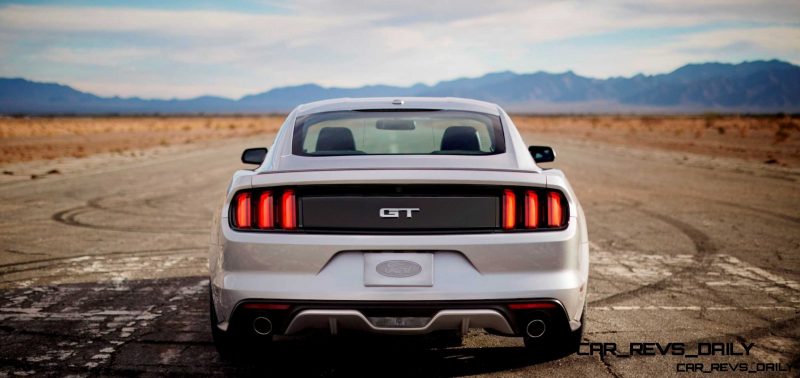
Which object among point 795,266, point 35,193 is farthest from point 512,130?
point 35,193

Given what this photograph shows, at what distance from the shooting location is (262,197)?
3.65 meters

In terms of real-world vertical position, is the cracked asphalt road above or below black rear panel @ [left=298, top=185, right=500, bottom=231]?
below

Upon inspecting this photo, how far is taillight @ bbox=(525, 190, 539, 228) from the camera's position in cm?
360

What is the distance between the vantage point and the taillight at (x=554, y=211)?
12.0 feet

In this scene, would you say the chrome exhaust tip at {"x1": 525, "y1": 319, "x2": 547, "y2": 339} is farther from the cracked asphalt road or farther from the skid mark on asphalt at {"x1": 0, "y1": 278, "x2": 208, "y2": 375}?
the skid mark on asphalt at {"x1": 0, "y1": 278, "x2": 208, "y2": 375}

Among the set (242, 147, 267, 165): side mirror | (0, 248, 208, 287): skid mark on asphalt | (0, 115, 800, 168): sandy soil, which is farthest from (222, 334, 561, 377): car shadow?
(0, 115, 800, 168): sandy soil

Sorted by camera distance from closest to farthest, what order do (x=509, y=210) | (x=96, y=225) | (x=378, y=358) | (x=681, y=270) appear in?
(x=509, y=210)
(x=378, y=358)
(x=681, y=270)
(x=96, y=225)

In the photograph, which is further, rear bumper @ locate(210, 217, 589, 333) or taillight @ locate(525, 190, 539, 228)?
taillight @ locate(525, 190, 539, 228)

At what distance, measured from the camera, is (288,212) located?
3588 millimetres

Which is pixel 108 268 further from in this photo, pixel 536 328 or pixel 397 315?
pixel 536 328

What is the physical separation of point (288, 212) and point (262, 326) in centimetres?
58

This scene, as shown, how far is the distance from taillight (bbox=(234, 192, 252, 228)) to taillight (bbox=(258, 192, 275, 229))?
71 mm

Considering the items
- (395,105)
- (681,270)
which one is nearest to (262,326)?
(395,105)

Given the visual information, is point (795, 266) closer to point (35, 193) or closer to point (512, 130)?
point (512, 130)
